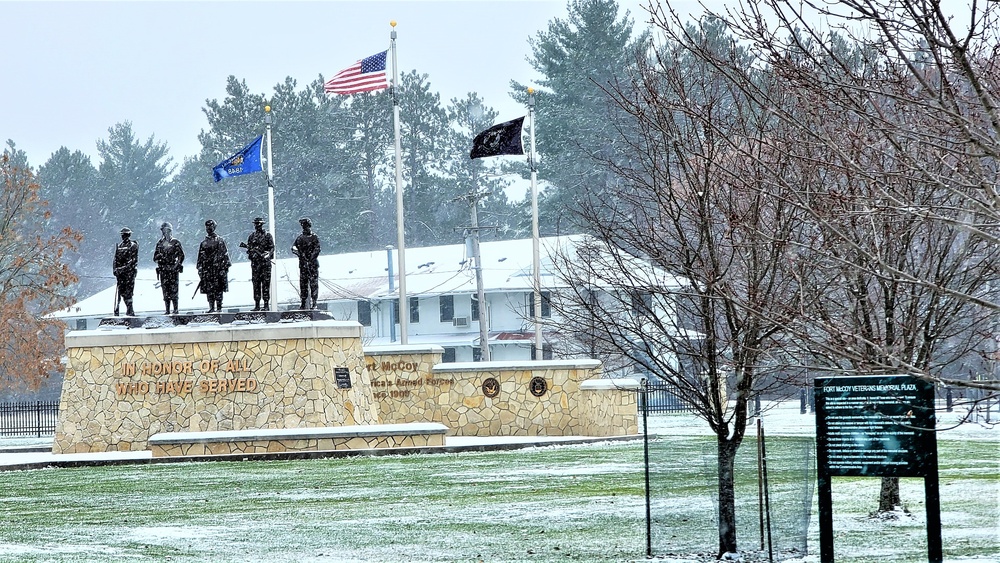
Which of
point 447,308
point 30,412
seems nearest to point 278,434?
point 30,412

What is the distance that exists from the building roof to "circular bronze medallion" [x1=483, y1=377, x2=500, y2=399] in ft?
71.2

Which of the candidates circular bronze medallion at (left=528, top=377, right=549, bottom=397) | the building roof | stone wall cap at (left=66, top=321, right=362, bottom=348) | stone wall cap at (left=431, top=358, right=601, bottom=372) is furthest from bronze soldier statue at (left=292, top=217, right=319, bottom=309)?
the building roof

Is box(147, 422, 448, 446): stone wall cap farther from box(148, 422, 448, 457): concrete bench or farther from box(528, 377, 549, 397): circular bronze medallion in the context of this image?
box(528, 377, 549, 397): circular bronze medallion

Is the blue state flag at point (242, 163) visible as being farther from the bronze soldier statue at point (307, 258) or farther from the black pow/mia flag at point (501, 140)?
the bronze soldier statue at point (307, 258)

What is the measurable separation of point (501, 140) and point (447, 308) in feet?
83.7

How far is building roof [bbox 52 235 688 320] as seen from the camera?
57.4 m

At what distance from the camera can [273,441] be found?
2598 cm

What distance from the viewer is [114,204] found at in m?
88.8

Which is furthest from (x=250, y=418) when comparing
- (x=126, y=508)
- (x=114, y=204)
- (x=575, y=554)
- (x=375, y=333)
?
(x=114, y=204)

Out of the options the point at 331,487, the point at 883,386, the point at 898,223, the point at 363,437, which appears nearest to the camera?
the point at 883,386

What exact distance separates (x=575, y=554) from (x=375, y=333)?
48399 millimetres

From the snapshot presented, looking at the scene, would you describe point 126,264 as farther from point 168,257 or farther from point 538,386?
point 538,386

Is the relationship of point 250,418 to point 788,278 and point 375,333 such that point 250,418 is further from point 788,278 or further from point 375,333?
point 375,333

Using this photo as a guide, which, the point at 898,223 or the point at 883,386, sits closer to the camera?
the point at 883,386
